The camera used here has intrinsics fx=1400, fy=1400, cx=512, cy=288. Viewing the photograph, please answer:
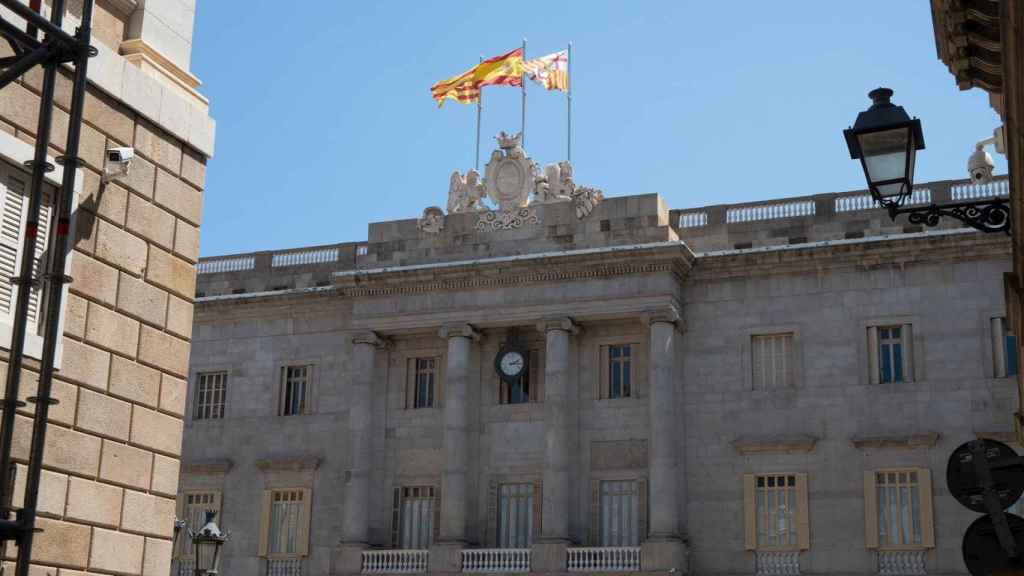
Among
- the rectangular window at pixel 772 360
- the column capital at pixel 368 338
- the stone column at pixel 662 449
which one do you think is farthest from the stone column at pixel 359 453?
the rectangular window at pixel 772 360

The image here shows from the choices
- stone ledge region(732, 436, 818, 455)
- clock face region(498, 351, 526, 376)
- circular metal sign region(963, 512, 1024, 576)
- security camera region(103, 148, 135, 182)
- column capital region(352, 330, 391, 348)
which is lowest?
circular metal sign region(963, 512, 1024, 576)

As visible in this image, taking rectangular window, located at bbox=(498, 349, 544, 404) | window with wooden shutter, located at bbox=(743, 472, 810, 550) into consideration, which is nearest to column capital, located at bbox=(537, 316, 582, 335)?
rectangular window, located at bbox=(498, 349, 544, 404)

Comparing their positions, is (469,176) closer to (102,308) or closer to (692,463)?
(692,463)

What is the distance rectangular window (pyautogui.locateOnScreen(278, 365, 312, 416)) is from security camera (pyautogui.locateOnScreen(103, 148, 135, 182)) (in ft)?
87.8

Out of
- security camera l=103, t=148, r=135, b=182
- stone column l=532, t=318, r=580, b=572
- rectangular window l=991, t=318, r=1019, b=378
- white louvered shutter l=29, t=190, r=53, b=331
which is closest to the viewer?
white louvered shutter l=29, t=190, r=53, b=331

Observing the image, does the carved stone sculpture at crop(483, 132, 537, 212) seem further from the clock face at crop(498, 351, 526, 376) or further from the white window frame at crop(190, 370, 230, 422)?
the white window frame at crop(190, 370, 230, 422)

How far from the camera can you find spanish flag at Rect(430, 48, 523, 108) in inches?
1580

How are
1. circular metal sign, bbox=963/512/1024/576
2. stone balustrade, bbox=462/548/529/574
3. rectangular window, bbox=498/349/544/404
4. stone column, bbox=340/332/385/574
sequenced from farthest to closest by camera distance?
rectangular window, bbox=498/349/544/404
stone column, bbox=340/332/385/574
stone balustrade, bbox=462/548/529/574
circular metal sign, bbox=963/512/1024/576

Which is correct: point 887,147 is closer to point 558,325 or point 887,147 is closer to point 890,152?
point 890,152

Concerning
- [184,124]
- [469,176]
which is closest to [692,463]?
[469,176]

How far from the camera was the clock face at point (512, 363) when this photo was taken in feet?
121

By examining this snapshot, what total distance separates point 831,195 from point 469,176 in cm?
1004

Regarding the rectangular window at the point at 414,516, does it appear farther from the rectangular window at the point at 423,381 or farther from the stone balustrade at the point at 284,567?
the stone balustrade at the point at 284,567

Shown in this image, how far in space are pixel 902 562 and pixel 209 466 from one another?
62.0 feet
